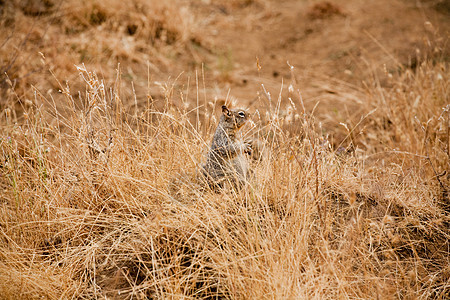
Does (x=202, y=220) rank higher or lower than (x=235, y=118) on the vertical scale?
lower

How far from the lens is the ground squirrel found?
2.99 m

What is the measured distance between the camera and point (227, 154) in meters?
2.98

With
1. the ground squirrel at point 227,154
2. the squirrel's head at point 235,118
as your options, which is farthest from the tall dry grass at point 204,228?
the squirrel's head at point 235,118

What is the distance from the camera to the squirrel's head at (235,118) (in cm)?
314

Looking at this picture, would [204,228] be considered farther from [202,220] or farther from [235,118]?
[235,118]

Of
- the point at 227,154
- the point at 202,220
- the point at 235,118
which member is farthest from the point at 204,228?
the point at 235,118

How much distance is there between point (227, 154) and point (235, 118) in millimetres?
343

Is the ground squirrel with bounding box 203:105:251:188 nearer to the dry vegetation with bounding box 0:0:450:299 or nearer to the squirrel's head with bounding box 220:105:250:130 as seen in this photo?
the squirrel's head with bounding box 220:105:250:130

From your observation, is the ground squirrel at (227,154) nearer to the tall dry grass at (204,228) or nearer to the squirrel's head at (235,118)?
the squirrel's head at (235,118)

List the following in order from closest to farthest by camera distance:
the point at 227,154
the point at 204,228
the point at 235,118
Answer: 1. the point at 204,228
2. the point at 227,154
3. the point at 235,118

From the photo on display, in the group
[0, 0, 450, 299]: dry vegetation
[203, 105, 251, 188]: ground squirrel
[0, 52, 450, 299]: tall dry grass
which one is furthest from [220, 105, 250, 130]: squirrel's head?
[0, 52, 450, 299]: tall dry grass

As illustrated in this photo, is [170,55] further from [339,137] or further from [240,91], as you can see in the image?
[339,137]

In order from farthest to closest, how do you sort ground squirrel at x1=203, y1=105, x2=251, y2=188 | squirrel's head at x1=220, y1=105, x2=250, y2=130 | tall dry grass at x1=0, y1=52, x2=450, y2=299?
squirrel's head at x1=220, y1=105, x2=250, y2=130
ground squirrel at x1=203, y1=105, x2=251, y2=188
tall dry grass at x1=0, y1=52, x2=450, y2=299

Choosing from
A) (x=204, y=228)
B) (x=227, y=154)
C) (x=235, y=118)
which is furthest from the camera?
(x=235, y=118)
